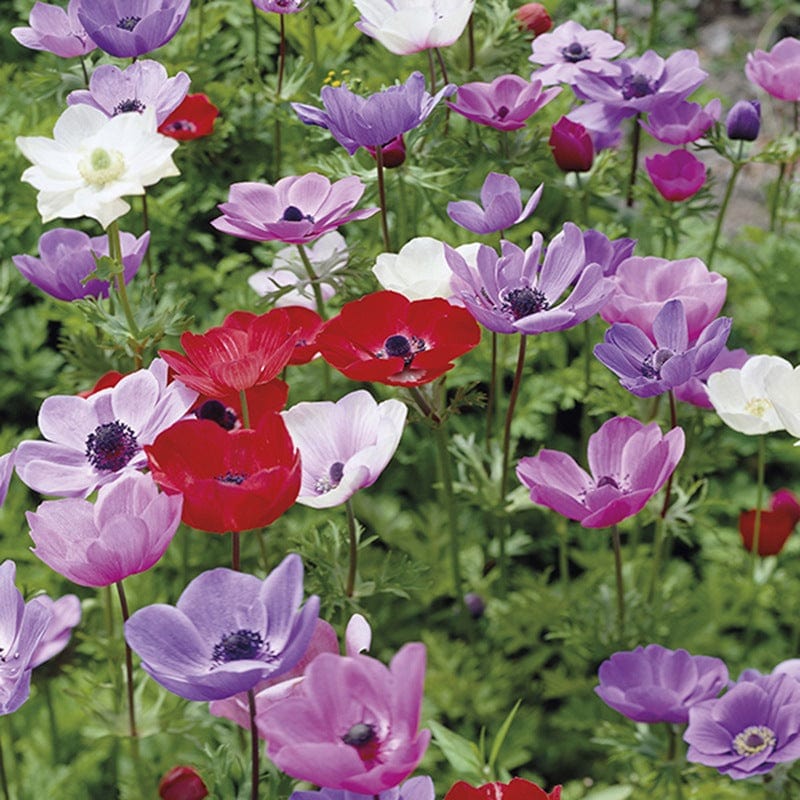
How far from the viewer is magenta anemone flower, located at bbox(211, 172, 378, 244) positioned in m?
1.15

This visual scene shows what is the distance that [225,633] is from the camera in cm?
83

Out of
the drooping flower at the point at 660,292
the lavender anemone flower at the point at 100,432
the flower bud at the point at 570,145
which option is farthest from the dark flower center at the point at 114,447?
the flower bud at the point at 570,145

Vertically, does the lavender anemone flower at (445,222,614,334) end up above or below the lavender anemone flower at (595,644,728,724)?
above

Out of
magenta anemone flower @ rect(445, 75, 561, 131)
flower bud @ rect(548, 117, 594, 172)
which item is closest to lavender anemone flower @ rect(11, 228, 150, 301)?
magenta anemone flower @ rect(445, 75, 561, 131)

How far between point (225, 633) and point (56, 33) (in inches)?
34.2

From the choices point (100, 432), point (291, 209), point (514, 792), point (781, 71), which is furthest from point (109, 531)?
point (781, 71)

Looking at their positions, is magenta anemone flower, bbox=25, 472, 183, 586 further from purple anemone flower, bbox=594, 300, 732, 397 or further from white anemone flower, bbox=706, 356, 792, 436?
white anemone flower, bbox=706, 356, 792, 436

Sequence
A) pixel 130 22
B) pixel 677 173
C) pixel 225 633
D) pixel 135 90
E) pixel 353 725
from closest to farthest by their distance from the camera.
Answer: pixel 353 725 < pixel 225 633 < pixel 135 90 < pixel 130 22 < pixel 677 173

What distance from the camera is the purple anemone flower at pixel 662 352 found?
3.52 feet

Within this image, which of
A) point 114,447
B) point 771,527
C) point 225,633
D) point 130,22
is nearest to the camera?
point 225,633

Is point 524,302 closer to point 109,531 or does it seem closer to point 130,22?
point 109,531

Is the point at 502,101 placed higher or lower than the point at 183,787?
higher

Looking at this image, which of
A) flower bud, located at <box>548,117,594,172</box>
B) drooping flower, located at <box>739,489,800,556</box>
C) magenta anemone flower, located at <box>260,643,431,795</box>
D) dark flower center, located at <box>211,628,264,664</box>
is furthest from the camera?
drooping flower, located at <box>739,489,800,556</box>

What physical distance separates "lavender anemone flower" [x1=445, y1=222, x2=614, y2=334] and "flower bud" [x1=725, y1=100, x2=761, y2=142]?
1.37ft
